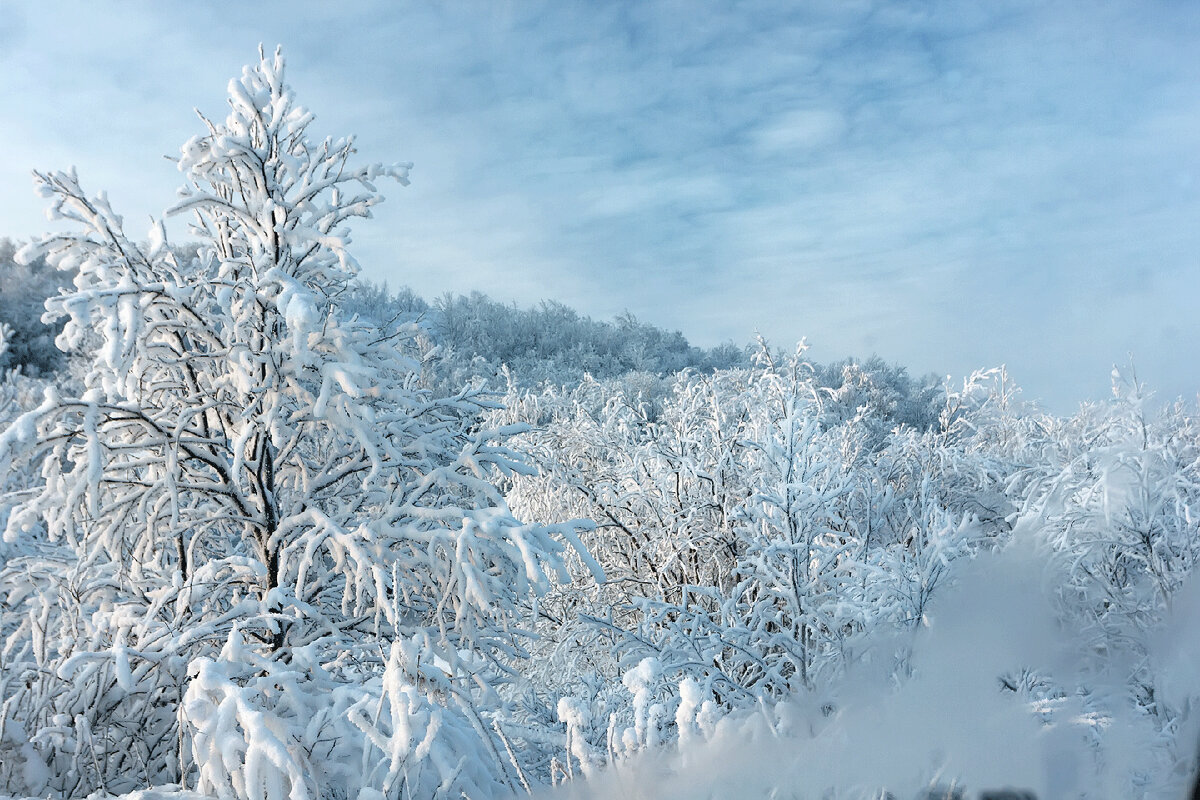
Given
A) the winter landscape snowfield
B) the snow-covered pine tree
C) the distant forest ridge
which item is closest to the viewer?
the winter landscape snowfield

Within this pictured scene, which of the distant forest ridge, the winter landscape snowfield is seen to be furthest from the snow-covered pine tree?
the distant forest ridge

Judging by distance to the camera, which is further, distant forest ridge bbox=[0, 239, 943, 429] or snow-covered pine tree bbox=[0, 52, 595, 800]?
distant forest ridge bbox=[0, 239, 943, 429]

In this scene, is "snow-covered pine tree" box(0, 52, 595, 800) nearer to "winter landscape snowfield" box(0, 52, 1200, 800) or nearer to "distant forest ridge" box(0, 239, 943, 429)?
"winter landscape snowfield" box(0, 52, 1200, 800)

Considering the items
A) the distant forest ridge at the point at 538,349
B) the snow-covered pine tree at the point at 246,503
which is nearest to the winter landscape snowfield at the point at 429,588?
the snow-covered pine tree at the point at 246,503

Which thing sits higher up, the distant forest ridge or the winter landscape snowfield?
the distant forest ridge

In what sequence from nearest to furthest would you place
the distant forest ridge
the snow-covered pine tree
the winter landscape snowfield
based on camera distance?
the winter landscape snowfield
the snow-covered pine tree
the distant forest ridge

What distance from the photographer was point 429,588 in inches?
180

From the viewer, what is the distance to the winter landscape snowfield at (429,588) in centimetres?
227

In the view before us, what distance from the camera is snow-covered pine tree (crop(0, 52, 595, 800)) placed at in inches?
134

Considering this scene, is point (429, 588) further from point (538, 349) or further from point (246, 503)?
point (538, 349)

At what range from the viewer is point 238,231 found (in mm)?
4844

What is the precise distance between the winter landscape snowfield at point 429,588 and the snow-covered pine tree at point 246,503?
27 millimetres

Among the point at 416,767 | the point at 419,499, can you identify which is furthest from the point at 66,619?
the point at 416,767

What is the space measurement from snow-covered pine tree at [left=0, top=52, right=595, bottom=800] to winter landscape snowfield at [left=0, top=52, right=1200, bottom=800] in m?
0.03
